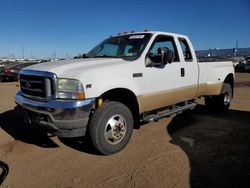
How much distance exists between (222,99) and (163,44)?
2889 mm

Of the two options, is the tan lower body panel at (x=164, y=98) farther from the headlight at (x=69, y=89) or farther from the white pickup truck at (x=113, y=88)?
the headlight at (x=69, y=89)

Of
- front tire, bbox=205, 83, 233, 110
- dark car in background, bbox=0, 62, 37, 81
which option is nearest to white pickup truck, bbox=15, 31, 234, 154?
front tire, bbox=205, 83, 233, 110

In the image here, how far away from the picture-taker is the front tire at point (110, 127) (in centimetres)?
359

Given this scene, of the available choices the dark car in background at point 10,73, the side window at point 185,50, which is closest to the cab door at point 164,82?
the side window at point 185,50

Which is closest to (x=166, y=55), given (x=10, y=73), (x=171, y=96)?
(x=171, y=96)

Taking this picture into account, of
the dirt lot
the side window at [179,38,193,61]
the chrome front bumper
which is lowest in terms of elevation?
the dirt lot

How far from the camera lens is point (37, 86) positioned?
365 centimetres

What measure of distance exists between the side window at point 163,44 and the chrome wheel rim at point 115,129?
1499 millimetres

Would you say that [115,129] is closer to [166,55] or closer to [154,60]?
[154,60]

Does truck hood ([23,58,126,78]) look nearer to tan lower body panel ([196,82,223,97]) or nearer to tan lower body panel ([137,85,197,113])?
tan lower body panel ([137,85,197,113])

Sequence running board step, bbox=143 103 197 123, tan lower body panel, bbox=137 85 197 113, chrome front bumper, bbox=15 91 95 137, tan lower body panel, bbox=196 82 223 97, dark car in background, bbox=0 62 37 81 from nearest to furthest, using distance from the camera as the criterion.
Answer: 1. chrome front bumper, bbox=15 91 95 137
2. tan lower body panel, bbox=137 85 197 113
3. running board step, bbox=143 103 197 123
4. tan lower body panel, bbox=196 82 223 97
5. dark car in background, bbox=0 62 37 81

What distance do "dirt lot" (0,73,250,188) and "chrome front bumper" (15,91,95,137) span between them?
1.90 feet

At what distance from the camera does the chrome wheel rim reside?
378cm

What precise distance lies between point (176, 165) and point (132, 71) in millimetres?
1654
